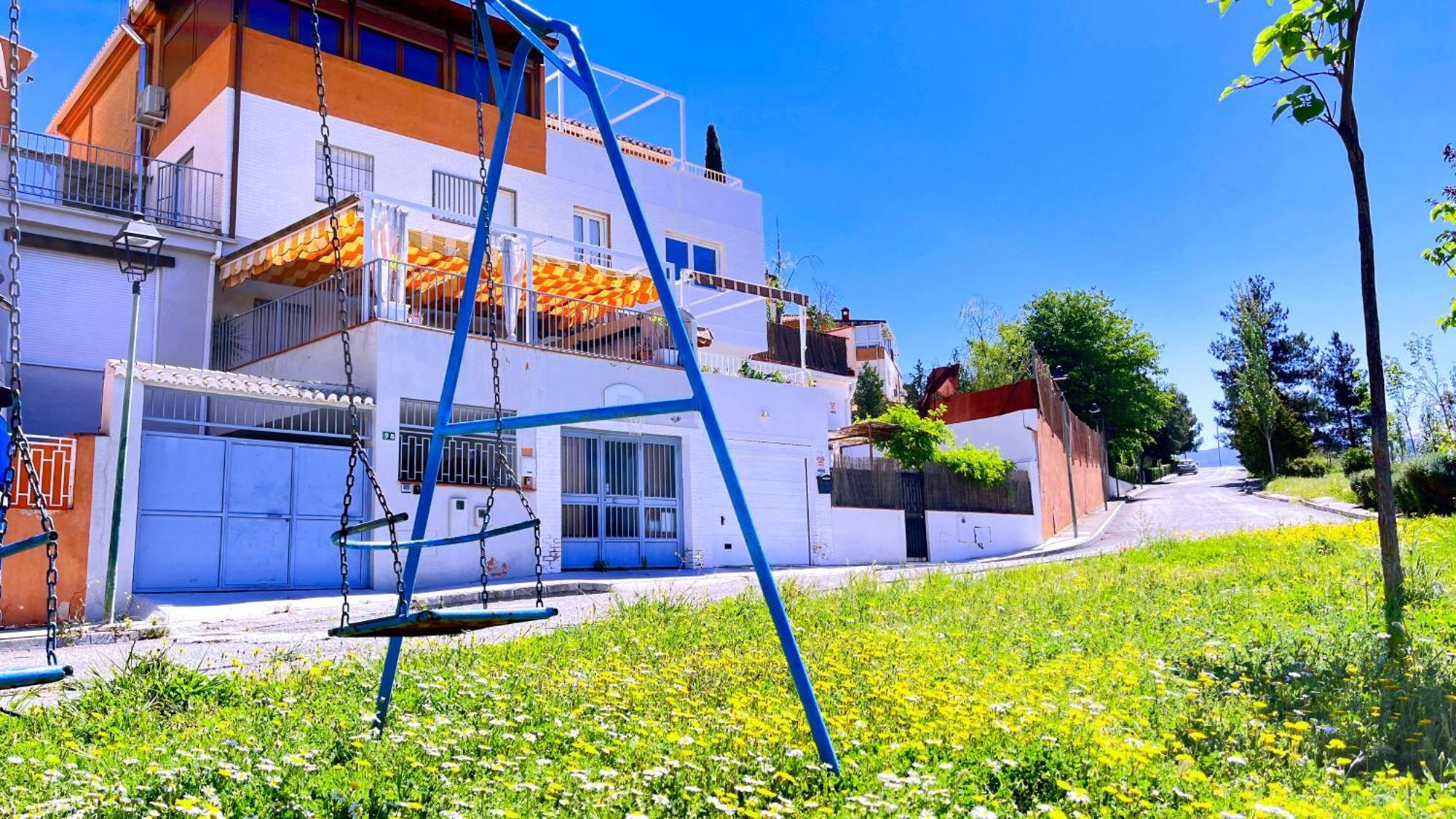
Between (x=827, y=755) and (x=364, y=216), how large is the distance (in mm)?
15442

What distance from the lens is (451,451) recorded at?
1759cm

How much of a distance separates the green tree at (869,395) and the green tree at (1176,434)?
1613 inches

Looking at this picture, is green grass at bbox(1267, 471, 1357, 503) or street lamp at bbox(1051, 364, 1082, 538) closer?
green grass at bbox(1267, 471, 1357, 503)

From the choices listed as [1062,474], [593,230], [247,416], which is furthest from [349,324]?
[1062,474]

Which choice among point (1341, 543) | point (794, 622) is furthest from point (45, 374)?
point (1341, 543)

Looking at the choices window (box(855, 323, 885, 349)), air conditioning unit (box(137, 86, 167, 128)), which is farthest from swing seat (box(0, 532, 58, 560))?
window (box(855, 323, 885, 349))

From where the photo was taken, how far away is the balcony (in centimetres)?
1880

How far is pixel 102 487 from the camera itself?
1276cm

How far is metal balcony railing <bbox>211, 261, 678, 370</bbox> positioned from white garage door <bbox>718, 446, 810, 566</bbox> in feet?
10.3

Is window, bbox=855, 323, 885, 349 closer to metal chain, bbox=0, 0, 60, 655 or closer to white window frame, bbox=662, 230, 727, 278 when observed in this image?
white window frame, bbox=662, 230, 727, 278

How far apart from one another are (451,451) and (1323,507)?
27292 mm

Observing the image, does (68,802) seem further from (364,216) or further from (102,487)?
(364,216)

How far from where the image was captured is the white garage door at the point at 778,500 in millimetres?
23328

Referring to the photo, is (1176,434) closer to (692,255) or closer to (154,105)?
(692,255)
